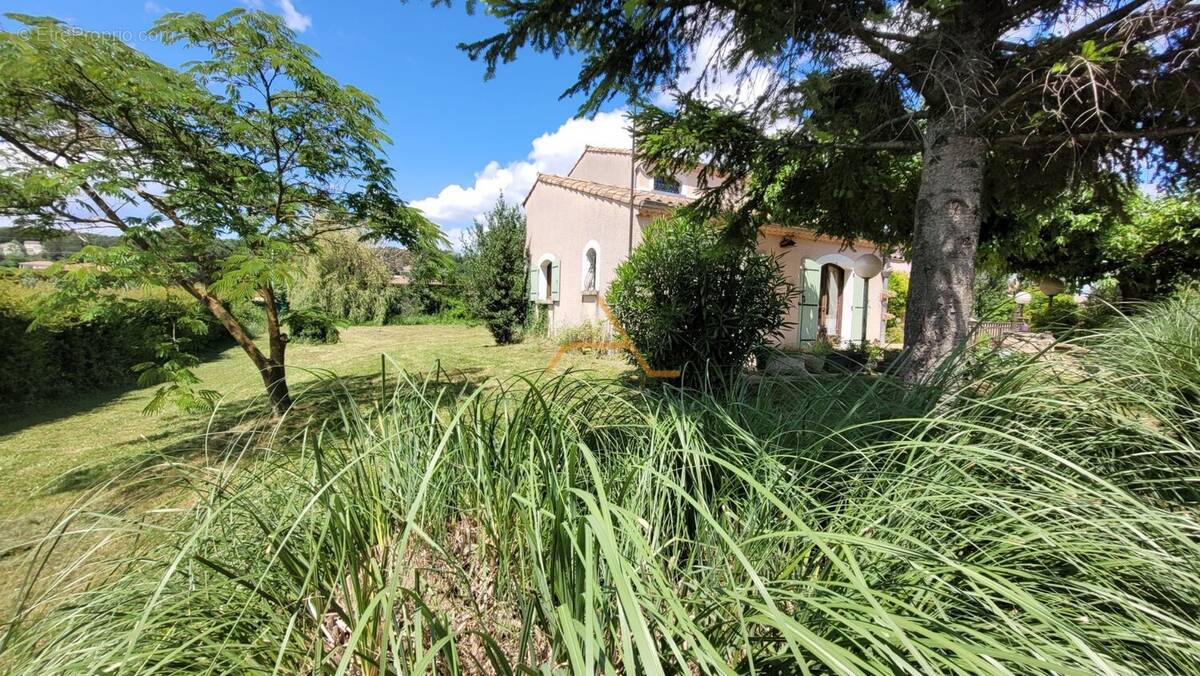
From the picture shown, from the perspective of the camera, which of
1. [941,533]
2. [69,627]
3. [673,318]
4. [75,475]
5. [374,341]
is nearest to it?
[69,627]

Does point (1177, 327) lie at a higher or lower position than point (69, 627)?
higher

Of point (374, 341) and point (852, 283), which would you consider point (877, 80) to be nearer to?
point (852, 283)

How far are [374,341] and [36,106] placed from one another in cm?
1165

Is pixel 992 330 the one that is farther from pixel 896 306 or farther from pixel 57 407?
pixel 57 407

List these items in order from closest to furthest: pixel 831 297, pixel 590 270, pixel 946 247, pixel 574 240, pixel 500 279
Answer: pixel 946 247
pixel 590 270
pixel 574 240
pixel 831 297
pixel 500 279

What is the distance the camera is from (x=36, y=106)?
12.7 ft

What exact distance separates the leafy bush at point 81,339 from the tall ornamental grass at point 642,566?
3998mm

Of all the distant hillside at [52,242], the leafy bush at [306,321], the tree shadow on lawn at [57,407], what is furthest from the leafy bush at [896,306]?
the tree shadow on lawn at [57,407]

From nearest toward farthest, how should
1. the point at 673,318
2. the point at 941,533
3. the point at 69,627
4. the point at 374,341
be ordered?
the point at 69,627 < the point at 941,533 < the point at 673,318 < the point at 374,341

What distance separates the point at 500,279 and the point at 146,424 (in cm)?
862

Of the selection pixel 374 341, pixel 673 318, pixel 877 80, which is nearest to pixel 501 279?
pixel 374 341

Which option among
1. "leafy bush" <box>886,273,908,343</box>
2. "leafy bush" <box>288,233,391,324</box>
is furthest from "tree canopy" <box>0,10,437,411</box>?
"leafy bush" <box>886,273,908,343</box>

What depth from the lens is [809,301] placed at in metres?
11.2

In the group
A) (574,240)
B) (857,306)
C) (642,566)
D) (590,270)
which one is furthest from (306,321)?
(857,306)
